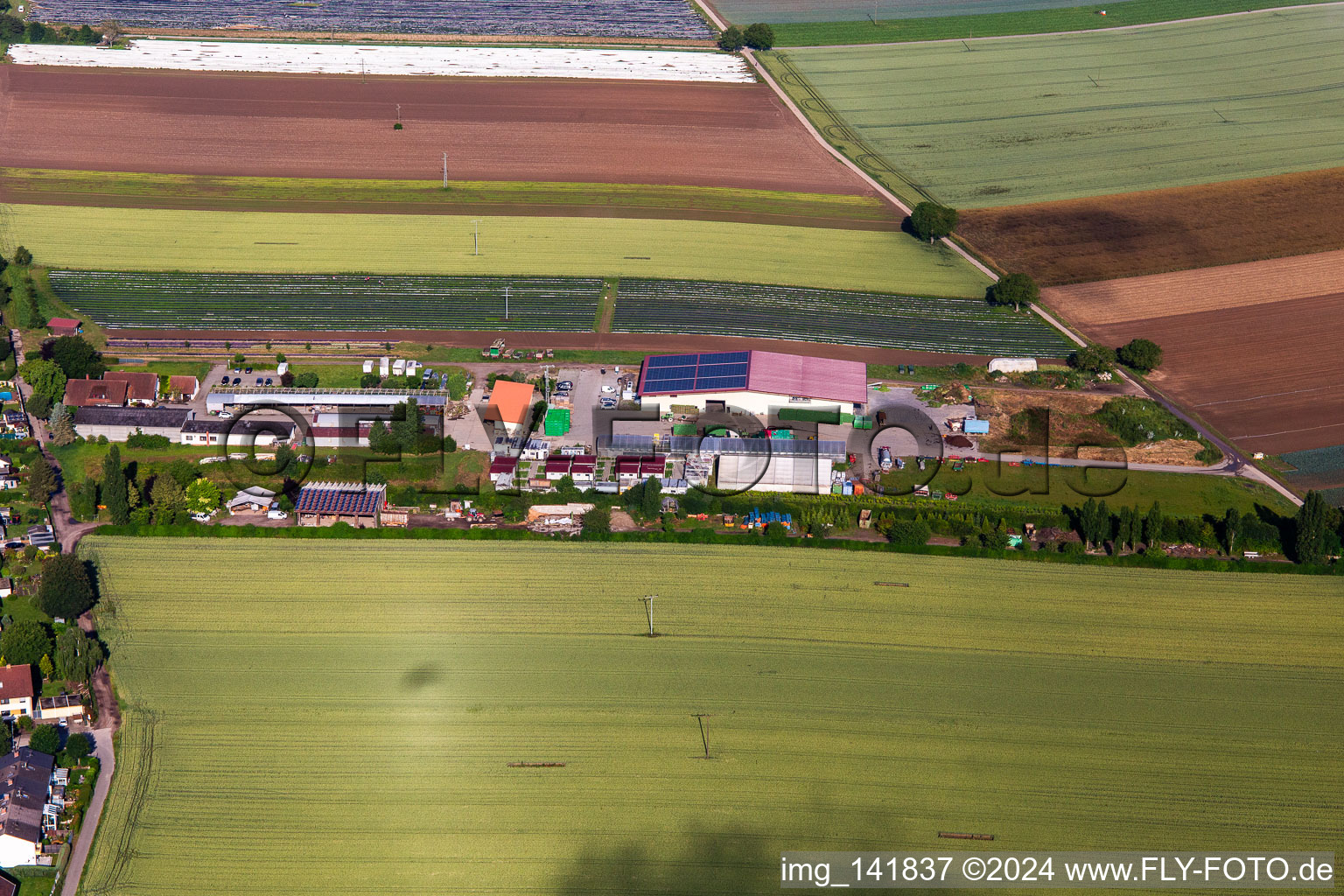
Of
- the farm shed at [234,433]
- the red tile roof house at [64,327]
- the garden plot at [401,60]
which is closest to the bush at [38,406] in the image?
the farm shed at [234,433]

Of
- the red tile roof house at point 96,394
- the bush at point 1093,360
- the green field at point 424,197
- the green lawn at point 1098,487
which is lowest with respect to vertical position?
the green lawn at point 1098,487

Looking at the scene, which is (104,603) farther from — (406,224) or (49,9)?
(49,9)

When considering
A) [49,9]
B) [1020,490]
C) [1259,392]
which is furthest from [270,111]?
[1259,392]

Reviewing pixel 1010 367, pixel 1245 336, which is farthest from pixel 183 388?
pixel 1245 336

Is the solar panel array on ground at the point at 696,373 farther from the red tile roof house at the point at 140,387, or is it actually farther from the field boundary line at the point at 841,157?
the red tile roof house at the point at 140,387

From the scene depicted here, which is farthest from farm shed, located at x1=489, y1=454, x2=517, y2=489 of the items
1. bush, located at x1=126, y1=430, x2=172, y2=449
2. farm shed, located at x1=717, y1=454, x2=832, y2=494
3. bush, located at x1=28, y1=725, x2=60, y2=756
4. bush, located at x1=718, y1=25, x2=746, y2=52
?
bush, located at x1=718, y1=25, x2=746, y2=52

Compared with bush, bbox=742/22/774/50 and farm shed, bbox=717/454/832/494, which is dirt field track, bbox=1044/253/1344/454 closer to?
farm shed, bbox=717/454/832/494
